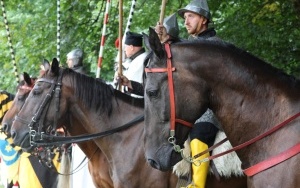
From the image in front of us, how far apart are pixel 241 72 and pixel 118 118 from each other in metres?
2.86

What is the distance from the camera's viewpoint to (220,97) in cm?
518

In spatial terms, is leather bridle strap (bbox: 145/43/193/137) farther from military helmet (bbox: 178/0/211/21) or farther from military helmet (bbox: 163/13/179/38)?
military helmet (bbox: 163/13/179/38)

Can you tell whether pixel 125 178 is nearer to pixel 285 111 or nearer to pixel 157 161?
pixel 157 161

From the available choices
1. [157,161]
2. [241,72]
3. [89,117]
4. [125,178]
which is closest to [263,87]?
[241,72]

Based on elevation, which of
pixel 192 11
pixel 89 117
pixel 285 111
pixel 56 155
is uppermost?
pixel 192 11

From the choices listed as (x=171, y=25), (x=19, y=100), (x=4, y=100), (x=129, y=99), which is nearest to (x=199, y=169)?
(x=129, y=99)

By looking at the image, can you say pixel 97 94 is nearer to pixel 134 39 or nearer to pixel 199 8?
pixel 134 39

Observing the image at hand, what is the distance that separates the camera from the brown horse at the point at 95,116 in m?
7.43

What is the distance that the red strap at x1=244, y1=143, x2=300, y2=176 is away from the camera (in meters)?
4.89

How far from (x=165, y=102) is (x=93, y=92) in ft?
9.34

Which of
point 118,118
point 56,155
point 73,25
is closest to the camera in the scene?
point 118,118

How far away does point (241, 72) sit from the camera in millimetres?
5188

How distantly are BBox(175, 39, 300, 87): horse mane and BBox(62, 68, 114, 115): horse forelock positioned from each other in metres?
2.60

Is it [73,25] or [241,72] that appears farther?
[73,25]
